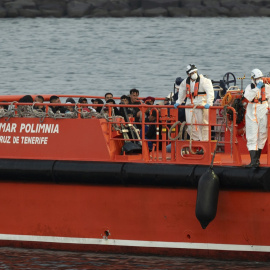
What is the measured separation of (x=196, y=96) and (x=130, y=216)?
6.01 feet

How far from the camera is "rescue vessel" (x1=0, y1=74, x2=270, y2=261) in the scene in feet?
37.1

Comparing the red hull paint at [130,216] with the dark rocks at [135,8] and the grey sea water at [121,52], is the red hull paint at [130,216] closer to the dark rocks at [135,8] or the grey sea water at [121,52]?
the grey sea water at [121,52]

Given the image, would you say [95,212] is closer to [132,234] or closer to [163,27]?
[132,234]

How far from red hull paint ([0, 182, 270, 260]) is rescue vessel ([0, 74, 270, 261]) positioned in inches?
0.5

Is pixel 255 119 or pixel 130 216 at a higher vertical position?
pixel 255 119

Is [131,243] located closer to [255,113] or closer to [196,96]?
[196,96]

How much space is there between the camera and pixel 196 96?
12031mm

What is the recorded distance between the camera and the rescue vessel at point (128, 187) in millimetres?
11297

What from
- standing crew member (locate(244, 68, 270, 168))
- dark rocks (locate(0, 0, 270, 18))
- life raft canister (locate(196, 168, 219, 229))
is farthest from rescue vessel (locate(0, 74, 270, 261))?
dark rocks (locate(0, 0, 270, 18))

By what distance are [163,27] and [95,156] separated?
46.8 m

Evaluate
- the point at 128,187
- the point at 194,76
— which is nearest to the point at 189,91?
the point at 194,76

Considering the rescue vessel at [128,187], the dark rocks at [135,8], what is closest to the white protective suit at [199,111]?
the rescue vessel at [128,187]

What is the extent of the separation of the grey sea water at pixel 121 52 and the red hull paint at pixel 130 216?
20.2 metres

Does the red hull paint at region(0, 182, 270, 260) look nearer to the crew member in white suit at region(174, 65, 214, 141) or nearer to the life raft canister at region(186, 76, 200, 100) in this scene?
the crew member in white suit at region(174, 65, 214, 141)
